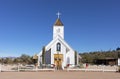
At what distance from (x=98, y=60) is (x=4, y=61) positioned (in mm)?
25657

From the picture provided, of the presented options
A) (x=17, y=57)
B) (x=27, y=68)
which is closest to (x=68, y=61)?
(x=27, y=68)

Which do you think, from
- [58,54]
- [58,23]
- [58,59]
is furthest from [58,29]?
[58,59]

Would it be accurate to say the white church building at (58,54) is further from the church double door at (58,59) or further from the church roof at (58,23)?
the church roof at (58,23)

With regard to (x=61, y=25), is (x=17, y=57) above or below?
below

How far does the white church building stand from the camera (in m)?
45.2

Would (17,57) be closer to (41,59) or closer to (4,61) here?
(4,61)

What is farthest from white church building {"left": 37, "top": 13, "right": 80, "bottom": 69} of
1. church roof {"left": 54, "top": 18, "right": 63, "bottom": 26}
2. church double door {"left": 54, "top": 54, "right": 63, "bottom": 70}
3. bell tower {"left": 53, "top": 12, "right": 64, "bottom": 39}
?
church roof {"left": 54, "top": 18, "right": 63, "bottom": 26}

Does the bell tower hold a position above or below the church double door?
above

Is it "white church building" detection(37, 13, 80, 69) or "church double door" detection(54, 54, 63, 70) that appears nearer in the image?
"church double door" detection(54, 54, 63, 70)

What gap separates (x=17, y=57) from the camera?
74.2 m

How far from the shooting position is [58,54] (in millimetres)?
45094

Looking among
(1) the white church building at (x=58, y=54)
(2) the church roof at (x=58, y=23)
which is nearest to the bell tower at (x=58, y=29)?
(2) the church roof at (x=58, y=23)

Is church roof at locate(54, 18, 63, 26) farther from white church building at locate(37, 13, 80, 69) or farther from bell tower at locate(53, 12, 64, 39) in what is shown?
white church building at locate(37, 13, 80, 69)

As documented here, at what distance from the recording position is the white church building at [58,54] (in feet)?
148
